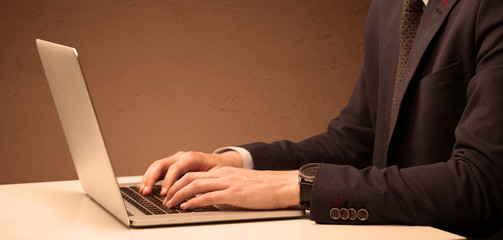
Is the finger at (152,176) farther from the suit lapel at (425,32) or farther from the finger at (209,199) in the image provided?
the suit lapel at (425,32)

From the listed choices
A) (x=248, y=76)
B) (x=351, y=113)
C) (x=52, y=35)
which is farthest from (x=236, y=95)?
(x=351, y=113)

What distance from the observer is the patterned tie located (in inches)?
49.0

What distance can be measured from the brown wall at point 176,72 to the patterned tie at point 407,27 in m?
1.53

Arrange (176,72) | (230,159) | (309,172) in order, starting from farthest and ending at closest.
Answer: (176,72) < (230,159) < (309,172)

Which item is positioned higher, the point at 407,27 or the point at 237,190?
the point at 407,27

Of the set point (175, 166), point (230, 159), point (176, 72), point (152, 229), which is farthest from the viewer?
point (176, 72)

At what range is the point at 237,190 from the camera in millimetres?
881

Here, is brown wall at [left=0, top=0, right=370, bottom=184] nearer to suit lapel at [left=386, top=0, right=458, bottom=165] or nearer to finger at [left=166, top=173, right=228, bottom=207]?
suit lapel at [left=386, top=0, right=458, bottom=165]

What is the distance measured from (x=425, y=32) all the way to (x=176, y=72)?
1.68 meters

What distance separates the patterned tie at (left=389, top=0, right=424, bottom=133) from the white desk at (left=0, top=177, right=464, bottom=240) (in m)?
0.48

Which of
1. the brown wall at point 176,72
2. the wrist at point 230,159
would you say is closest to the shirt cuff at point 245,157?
the wrist at point 230,159

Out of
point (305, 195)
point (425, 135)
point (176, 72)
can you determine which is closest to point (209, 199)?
point (305, 195)

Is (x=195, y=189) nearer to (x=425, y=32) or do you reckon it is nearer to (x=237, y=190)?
(x=237, y=190)

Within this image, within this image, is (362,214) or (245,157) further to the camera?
(245,157)
